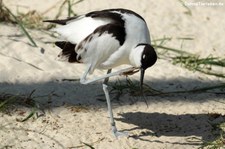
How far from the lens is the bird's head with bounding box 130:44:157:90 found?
3.36m

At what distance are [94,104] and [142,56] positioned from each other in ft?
2.30

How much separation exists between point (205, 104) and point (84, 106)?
83 centimetres

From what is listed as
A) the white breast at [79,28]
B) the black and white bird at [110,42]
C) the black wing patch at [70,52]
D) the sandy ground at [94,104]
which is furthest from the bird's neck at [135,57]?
the sandy ground at [94,104]

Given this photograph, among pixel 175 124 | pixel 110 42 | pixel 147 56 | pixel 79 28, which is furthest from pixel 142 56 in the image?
pixel 175 124

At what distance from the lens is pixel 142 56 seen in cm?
338

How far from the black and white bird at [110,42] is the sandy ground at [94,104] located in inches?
9.6

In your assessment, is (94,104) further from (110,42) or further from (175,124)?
(110,42)

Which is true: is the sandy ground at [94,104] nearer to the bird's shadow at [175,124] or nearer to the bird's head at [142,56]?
the bird's shadow at [175,124]

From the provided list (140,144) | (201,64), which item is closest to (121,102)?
(140,144)

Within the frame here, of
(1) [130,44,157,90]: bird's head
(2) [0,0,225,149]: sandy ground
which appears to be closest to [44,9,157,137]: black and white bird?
(1) [130,44,157,90]: bird's head

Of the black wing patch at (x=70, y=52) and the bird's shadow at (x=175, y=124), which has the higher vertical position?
the black wing patch at (x=70, y=52)

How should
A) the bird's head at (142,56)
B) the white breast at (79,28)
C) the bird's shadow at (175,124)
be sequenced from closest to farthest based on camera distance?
the bird's head at (142,56) → the white breast at (79,28) → the bird's shadow at (175,124)

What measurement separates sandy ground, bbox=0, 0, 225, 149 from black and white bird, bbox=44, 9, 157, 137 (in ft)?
0.80

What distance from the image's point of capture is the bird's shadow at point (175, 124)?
3.70 meters
